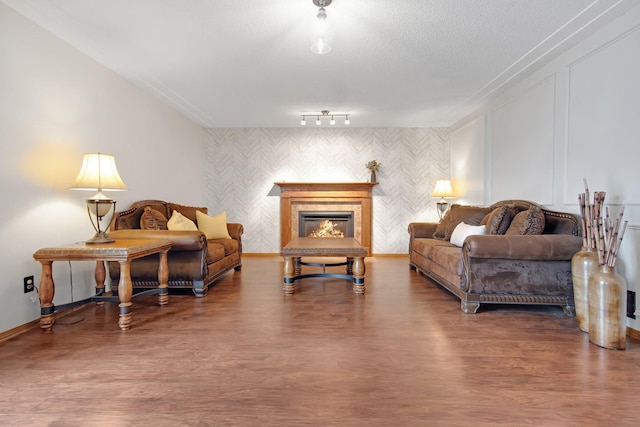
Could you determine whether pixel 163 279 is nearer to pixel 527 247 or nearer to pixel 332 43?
pixel 332 43

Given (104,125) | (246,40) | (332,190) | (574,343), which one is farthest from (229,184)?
(574,343)

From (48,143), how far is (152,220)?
1.24 metres

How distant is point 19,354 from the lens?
206 cm

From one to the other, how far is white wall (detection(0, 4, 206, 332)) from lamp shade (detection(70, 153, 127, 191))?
36cm

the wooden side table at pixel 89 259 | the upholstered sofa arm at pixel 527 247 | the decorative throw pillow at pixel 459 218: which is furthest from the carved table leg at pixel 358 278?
the wooden side table at pixel 89 259

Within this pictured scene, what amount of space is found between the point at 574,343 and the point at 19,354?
362 centimetres

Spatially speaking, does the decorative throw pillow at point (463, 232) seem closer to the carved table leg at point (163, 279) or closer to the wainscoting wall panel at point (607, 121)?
the wainscoting wall panel at point (607, 121)

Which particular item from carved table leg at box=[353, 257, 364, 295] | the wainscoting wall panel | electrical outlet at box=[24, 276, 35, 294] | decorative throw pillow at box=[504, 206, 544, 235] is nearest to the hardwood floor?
electrical outlet at box=[24, 276, 35, 294]

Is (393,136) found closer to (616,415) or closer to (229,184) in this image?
(229,184)

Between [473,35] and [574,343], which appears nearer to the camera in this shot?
[574,343]

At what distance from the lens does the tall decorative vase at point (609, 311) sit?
2.12 m

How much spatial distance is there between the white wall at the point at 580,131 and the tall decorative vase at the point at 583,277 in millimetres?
339

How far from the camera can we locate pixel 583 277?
96.0 inches

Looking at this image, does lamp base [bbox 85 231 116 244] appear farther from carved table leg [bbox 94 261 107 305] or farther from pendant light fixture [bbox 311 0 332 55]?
pendant light fixture [bbox 311 0 332 55]
